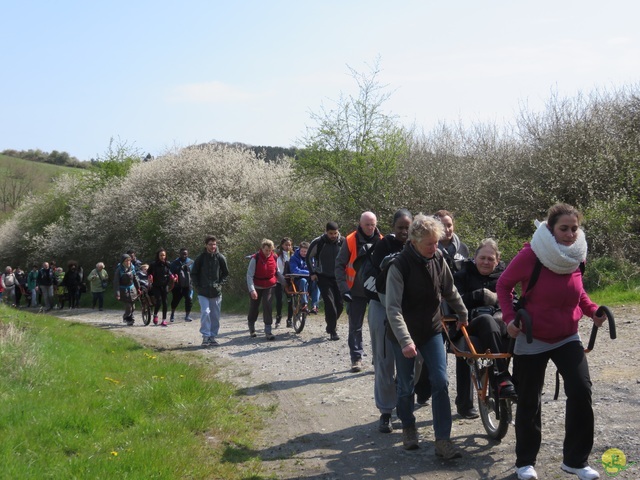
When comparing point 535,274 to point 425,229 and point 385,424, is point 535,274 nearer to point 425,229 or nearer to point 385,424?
point 425,229

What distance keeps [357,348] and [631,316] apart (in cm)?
582

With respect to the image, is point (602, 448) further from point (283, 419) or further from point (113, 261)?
point (113, 261)

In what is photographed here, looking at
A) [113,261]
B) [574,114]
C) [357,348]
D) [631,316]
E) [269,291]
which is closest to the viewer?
[357,348]

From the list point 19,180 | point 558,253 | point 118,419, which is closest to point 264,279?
point 118,419

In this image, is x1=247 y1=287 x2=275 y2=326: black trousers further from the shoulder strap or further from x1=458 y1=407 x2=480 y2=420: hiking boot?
the shoulder strap

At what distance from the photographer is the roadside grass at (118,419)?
5.81 m

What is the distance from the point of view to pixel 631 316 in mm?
12906

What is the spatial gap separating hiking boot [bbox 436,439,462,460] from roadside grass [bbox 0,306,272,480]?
4.87 ft

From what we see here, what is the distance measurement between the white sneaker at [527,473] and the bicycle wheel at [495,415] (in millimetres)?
895

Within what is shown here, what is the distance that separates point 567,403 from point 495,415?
131cm

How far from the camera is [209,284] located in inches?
552

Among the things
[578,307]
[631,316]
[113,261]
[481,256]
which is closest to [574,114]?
[631,316]

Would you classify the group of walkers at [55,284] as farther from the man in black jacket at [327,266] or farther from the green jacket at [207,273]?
the man in black jacket at [327,266]

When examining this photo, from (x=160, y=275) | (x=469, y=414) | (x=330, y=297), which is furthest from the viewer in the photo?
(x=160, y=275)
